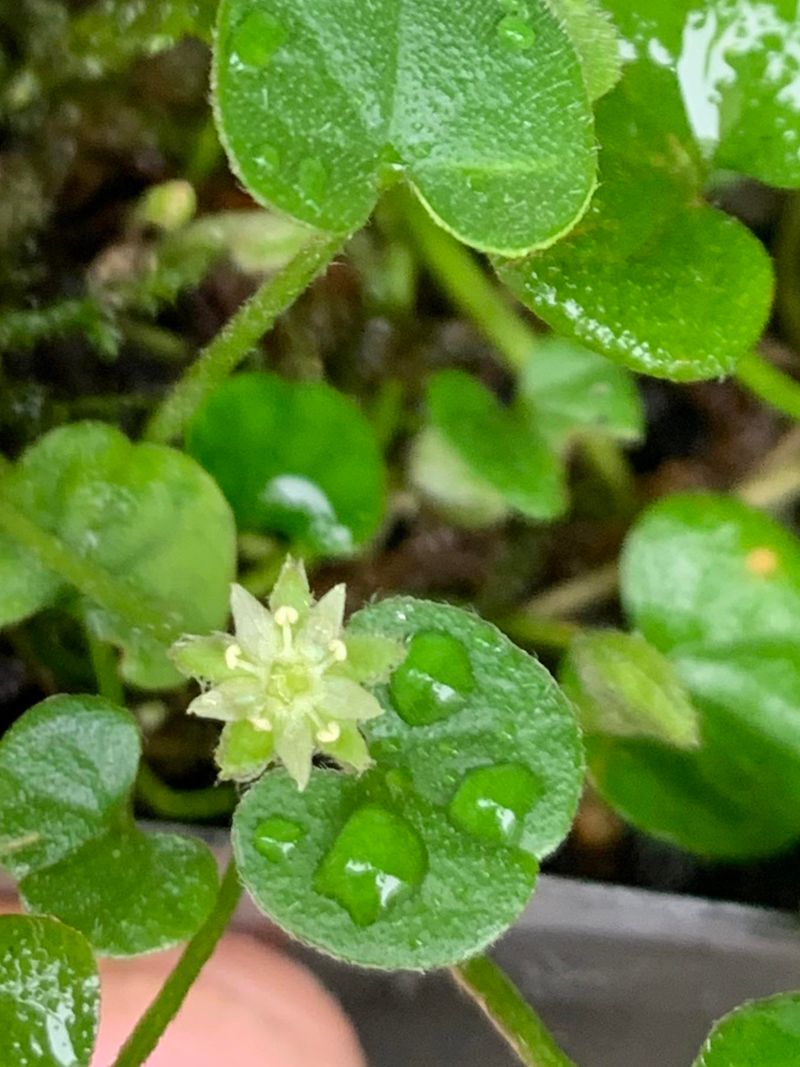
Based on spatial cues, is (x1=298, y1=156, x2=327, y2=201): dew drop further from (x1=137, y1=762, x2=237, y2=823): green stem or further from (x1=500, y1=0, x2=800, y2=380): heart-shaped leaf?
(x1=137, y1=762, x2=237, y2=823): green stem

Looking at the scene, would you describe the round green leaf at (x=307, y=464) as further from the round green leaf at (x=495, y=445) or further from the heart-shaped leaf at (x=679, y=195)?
the heart-shaped leaf at (x=679, y=195)

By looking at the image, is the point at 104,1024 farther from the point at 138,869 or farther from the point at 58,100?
the point at 58,100

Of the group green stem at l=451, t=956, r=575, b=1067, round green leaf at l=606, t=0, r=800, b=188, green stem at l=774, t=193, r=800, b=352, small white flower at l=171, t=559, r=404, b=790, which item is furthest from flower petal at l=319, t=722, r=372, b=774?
green stem at l=774, t=193, r=800, b=352

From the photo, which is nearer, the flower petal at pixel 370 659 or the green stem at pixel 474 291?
the flower petal at pixel 370 659

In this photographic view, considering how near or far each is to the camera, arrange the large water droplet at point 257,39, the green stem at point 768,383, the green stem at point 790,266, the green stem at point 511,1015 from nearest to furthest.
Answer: the large water droplet at point 257,39 → the green stem at point 511,1015 → the green stem at point 768,383 → the green stem at point 790,266

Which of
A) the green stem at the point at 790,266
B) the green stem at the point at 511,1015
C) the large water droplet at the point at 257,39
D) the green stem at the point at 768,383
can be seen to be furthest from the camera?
the green stem at the point at 790,266

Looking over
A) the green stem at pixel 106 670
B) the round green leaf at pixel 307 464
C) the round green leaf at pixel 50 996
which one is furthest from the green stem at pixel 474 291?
the round green leaf at pixel 50 996

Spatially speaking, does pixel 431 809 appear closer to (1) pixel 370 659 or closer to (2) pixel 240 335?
(1) pixel 370 659

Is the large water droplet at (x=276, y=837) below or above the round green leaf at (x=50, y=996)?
above
